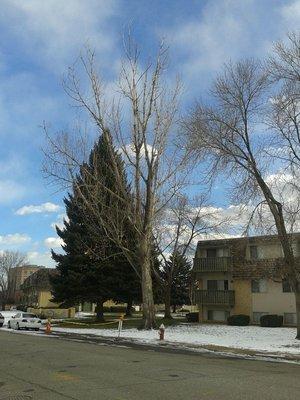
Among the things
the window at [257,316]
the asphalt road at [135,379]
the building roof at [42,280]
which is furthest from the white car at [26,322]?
the building roof at [42,280]

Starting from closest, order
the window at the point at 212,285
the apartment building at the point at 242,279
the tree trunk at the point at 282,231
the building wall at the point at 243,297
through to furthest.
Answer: the tree trunk at the point at 282,231 < the apartment building at the point at 242,279 < the building wall at the point at 243,297 < the window at the point at 212,285

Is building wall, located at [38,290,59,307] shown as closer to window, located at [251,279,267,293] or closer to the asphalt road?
window, located at [251,279,267,293]

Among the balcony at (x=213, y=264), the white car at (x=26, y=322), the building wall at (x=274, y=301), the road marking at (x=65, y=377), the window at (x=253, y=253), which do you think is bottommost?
the white car at (x=26, y=322)

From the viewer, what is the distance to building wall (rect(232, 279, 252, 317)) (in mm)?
40812

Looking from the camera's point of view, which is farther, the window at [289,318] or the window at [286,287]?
the window at [286,287]

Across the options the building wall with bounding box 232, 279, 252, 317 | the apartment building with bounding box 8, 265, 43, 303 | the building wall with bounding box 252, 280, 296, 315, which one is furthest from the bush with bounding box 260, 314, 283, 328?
the apartment building with bounding box 8, 265, 43, 303

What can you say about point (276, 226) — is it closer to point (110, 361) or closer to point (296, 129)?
point (296, 129)

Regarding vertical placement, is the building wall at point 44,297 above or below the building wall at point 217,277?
below

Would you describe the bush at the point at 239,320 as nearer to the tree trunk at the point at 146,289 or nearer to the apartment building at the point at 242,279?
the apartment building at the point at 242,279

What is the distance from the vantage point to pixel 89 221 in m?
38.1

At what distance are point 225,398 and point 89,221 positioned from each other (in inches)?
1212

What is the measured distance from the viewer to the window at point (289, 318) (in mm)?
38231

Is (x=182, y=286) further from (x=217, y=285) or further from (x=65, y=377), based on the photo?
(x=65, y=377)

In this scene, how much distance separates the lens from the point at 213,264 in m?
42.6
